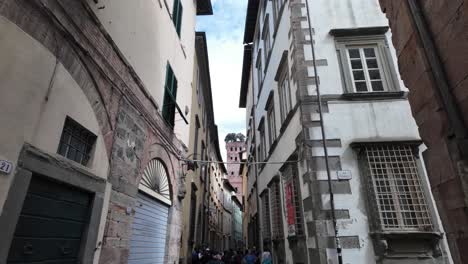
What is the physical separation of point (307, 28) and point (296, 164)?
3.73 meters

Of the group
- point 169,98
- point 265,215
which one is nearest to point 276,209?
point 265,215

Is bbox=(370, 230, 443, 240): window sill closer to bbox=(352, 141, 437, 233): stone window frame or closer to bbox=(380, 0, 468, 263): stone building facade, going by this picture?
bbox=(352, 141, 437, 233): stone window frame

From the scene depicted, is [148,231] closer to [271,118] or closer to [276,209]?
[276,209]

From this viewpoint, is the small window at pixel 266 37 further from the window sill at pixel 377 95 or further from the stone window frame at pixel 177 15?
the window sill at pixel 377 95

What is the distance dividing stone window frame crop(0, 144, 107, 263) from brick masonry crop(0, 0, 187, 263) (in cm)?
36

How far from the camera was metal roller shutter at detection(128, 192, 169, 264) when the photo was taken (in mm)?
5966

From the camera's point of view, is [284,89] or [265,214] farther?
[265,214]

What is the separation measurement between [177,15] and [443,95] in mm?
8974

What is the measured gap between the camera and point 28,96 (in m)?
3.04

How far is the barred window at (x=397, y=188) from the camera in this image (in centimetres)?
581

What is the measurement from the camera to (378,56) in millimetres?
7469

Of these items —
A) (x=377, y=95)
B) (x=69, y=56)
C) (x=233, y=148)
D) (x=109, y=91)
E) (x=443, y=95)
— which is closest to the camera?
(x=443, y=95)

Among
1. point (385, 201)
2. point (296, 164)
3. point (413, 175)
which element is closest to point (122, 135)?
point (296, 164)

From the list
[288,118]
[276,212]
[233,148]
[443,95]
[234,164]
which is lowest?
[443,95]
